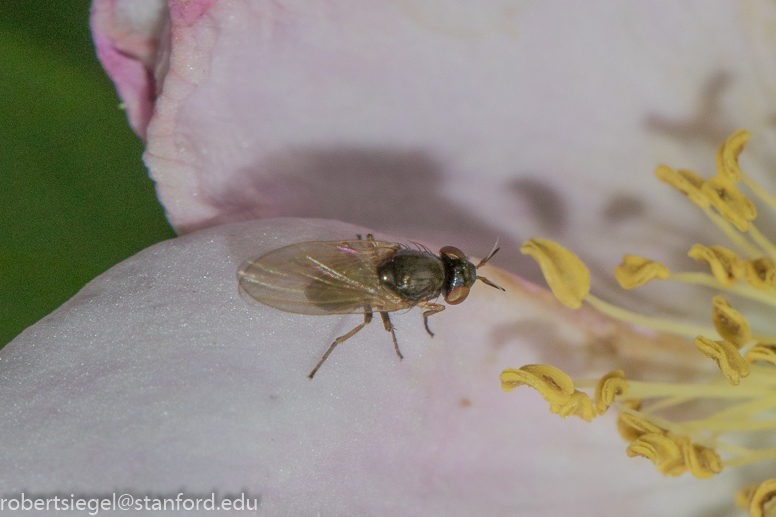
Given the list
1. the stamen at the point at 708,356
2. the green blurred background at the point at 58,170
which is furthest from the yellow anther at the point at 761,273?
the green blurred background at the point at 58,170

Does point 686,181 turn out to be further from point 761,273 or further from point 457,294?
point 457,294

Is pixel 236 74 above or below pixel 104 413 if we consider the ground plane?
above

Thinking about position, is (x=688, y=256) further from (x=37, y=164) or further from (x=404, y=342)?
(x=37, y=164)

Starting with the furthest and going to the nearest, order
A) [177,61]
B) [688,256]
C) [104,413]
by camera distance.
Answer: [688,256]
[177,61]
[104,413]

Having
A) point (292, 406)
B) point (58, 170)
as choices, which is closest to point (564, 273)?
point (292, 406)

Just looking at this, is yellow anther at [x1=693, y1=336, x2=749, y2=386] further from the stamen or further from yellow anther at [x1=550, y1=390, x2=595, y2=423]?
yellow anther at [x1=550, y1=390, x2=595, y2=423]

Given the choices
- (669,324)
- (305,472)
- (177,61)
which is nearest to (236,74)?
(177,61)

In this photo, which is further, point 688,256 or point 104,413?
point 688,256
